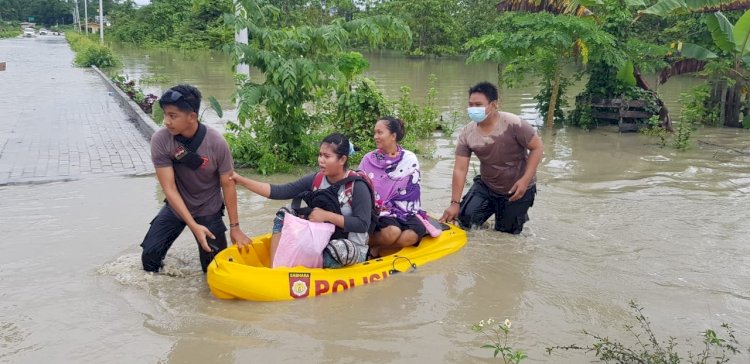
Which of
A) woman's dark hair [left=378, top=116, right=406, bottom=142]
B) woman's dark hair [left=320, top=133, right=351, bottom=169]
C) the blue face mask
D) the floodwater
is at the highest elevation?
the blue face mask

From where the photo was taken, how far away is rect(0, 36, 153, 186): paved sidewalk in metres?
8.52

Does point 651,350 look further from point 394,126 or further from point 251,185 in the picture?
point 251,185

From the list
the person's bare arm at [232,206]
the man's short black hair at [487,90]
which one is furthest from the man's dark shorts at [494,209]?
the person's bare arm at [232,206]

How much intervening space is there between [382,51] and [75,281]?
140ft

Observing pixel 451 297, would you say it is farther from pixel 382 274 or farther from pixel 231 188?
pixel 231 188

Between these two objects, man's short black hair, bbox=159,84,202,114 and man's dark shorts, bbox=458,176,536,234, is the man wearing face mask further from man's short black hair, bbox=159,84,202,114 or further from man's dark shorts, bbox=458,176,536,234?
man's short black hair, bbox=159,84,202,114

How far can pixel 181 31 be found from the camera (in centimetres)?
4291

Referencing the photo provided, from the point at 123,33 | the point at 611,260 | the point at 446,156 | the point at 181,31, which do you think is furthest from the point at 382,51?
the point at 611,260

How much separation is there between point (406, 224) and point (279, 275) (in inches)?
52.0

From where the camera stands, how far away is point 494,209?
6371 millimetres

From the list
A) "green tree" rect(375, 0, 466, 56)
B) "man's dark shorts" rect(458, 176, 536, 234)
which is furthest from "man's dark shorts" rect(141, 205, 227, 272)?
"green tree" rect(375, 0, 466, 56)

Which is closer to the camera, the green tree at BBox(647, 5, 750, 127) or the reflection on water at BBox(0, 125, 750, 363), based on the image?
the reflection on water at BBox(0, 125, 750, 363)

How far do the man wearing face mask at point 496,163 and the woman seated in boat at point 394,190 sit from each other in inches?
27.4

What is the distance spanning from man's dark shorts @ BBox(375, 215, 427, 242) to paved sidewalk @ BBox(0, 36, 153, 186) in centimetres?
444
